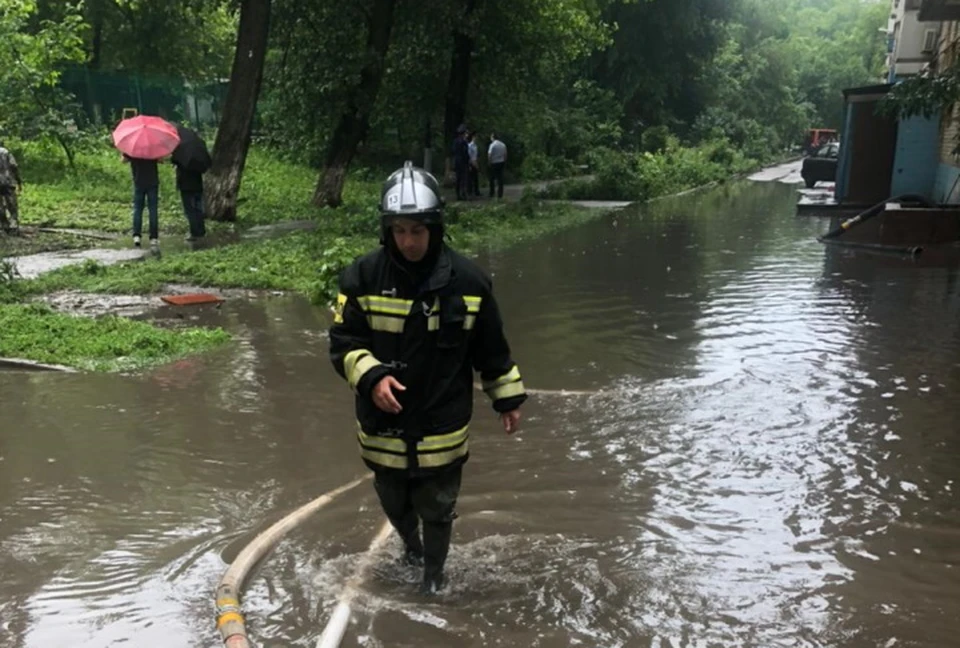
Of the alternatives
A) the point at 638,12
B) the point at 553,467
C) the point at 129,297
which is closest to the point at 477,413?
the point at 553,467

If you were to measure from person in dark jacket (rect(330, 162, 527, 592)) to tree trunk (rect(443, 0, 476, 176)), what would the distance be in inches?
796

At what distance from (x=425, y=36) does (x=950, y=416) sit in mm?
18103

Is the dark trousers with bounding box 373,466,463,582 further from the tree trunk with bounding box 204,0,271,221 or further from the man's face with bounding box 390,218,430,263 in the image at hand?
the tree trunk with bounding box 204,0,271,221

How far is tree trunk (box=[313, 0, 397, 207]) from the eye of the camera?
17.3 m

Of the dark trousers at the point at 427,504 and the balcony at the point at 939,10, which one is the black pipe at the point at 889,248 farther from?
the dark trousers at the point at 427,504

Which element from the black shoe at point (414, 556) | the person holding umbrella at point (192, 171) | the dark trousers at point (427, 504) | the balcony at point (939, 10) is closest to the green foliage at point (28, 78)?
the person holding umbrella at point (192, 171)

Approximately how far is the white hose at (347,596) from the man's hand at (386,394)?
0.89 metres

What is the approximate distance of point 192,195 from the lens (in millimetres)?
13250

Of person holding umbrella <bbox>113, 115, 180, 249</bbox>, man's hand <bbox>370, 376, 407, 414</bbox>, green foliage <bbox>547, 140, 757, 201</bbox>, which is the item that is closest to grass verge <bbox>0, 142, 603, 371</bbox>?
person holding umbrella <bbox>113, 115, 180, 249</bbox>

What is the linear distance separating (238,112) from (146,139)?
3.26 meters

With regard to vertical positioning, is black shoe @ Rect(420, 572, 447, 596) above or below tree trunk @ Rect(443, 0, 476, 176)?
below

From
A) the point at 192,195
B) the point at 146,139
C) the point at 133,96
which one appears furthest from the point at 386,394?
the point at 133,96

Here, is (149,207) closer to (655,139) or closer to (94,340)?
(94,340)

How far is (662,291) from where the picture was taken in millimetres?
10906
